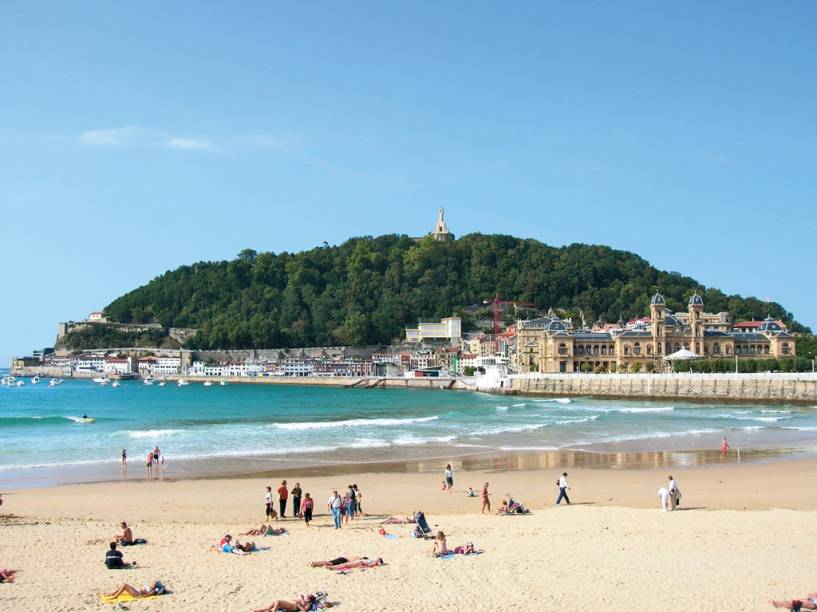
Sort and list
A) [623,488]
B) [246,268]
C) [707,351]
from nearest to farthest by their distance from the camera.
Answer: [623,488]
[707,351]
[246,268]

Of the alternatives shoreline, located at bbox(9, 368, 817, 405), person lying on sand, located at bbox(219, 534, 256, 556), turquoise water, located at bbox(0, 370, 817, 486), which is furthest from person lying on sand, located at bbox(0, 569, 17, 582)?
shoreline, located at bbox(9, 368, 817, 405)

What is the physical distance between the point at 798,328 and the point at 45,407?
127653mm

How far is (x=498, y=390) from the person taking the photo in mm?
94312

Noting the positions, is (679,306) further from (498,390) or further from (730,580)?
(730,580)

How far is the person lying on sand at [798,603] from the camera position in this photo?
36.6ft

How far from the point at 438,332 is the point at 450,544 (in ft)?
492

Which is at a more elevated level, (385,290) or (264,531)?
(385,290)

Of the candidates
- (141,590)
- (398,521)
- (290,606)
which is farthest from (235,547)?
(398,521)

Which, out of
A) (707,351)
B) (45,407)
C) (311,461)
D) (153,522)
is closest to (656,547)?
(153,522)

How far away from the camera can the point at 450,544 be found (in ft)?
50.9

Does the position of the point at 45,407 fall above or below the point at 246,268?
below

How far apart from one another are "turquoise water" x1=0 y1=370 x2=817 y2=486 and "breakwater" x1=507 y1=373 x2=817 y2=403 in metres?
3.66

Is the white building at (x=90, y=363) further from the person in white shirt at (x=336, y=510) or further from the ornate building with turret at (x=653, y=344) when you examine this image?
the person in white shirt at (x=336, y=510)

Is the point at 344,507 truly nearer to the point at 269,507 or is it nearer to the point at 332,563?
the point at 269,507
